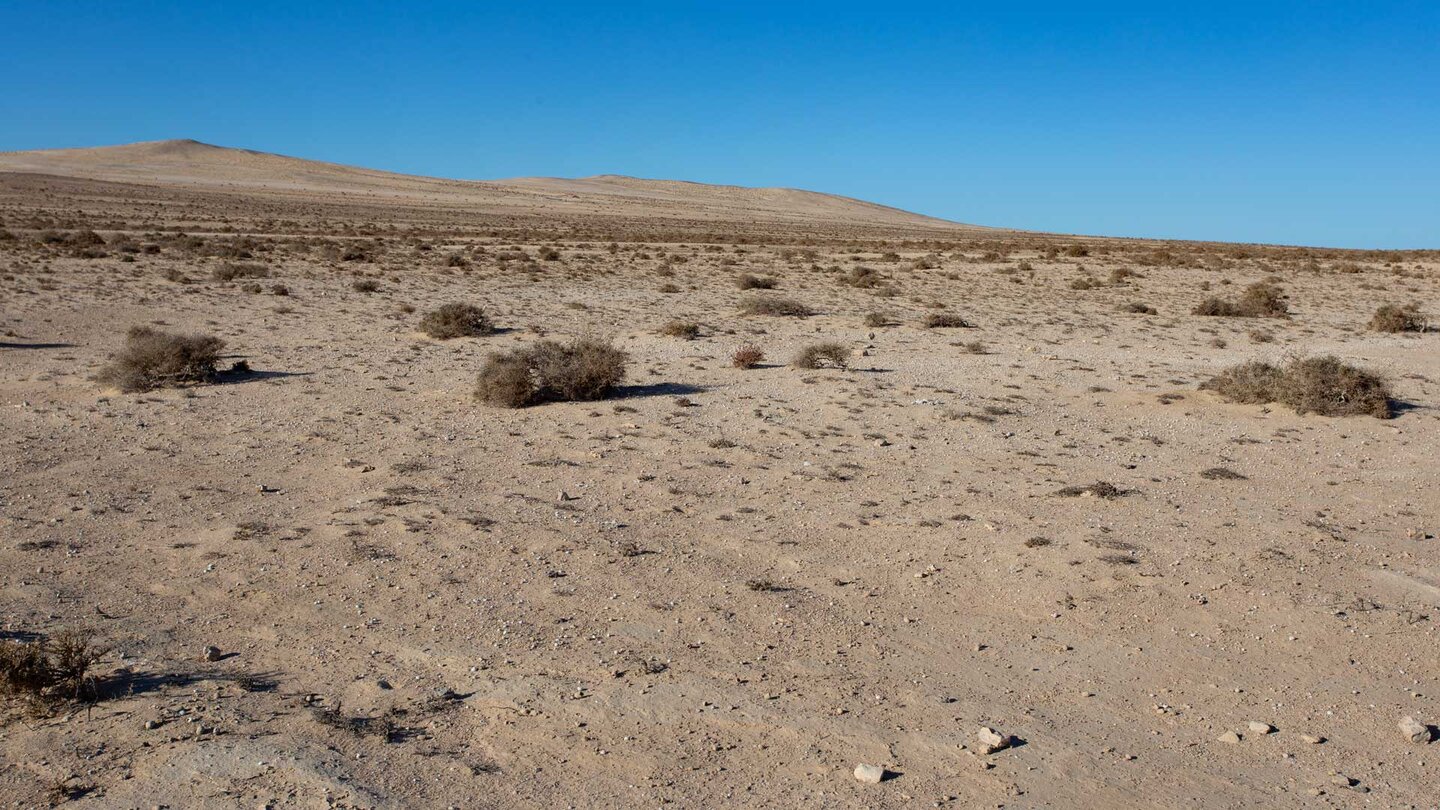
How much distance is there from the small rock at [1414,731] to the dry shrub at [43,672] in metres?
6.09

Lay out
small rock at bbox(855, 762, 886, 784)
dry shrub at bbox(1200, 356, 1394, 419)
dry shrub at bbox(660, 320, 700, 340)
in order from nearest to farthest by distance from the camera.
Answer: small rock at bbox(855, 762, 886, 784) → dry shrub at bbox(1200, 356, 1394, 419) → dry shrub at bbox(660, 320, 700, 340)

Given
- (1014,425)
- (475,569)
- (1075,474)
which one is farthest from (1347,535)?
(475,569)

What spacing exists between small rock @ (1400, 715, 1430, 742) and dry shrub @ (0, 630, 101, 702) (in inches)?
240

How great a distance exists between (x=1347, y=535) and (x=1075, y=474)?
2.23 m

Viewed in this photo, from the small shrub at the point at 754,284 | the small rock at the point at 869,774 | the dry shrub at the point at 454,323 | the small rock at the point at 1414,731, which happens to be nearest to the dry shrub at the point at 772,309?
the dry shrub at the point at 454,323

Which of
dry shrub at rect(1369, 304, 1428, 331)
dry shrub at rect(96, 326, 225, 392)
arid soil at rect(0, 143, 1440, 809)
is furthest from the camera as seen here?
dry shrub at rect(1369, 304, 1428, 331)

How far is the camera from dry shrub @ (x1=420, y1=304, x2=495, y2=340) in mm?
17844

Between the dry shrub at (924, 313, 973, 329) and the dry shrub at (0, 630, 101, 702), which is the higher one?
the dry shrub at (924, 313, 973, 329)

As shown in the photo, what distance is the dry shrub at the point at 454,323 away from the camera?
1784cm

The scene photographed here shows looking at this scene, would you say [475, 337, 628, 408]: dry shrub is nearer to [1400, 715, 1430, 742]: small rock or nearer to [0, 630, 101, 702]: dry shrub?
[0, 630, 101, 702]: dry shrub

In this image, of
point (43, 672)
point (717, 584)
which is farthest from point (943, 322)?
point (43, 672)

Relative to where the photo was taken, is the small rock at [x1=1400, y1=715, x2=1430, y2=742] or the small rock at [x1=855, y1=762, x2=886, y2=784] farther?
the small rock at [x1=1400, y1=715, x2=1430, y2=742]

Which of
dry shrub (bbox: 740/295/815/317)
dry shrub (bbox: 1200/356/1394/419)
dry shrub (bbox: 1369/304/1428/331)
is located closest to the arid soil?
dry shrub (bbox: 1200/356/1394/419)

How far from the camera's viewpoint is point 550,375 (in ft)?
40.8
